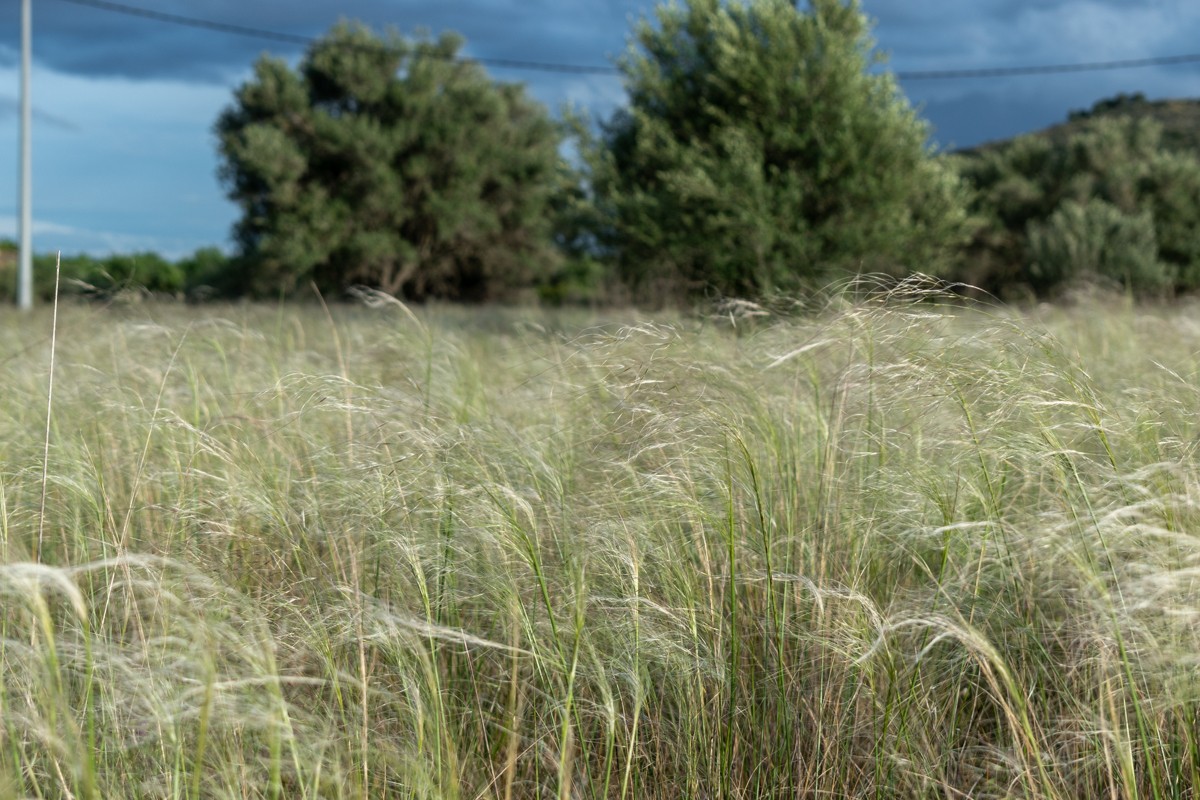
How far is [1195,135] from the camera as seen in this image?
32156 millimetres

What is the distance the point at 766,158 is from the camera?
12492mm

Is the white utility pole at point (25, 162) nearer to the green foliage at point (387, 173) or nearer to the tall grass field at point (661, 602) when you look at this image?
the green foliage at point (387, 173)

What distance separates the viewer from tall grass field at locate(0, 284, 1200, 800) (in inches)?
60.6

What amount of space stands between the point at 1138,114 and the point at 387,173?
3646cm

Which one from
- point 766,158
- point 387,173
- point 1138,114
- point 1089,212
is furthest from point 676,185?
point 1138,114

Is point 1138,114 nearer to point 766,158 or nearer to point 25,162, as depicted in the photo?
point 766,158

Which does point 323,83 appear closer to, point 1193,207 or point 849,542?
point 1193,207

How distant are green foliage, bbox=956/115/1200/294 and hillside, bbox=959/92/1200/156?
40.8 ft

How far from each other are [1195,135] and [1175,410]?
37.4m

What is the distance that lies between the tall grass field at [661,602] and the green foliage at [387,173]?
19.8 meters

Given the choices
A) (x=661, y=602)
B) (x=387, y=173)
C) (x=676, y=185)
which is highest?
(x=387, y=173)

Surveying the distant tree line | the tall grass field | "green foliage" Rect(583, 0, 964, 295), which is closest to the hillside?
the distant tree line

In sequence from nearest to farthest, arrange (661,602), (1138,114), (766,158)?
(661,602) → (766,158) → (1138,114)

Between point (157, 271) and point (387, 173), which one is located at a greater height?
point (387, 173)
